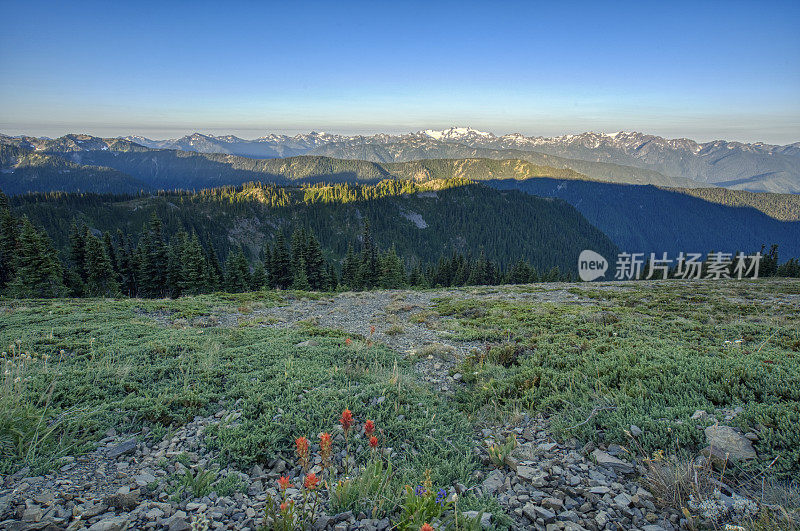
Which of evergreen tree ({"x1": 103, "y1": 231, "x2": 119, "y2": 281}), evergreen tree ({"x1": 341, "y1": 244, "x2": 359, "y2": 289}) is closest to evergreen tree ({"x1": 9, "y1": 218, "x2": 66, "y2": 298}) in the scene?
evergreen tree ({"x1": 103, "y1": 231, "x2": 119, "y2": 281})

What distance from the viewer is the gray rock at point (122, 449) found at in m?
5.11

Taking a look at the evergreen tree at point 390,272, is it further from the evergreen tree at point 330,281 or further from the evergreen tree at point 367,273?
the evergreen tree at point 330,281

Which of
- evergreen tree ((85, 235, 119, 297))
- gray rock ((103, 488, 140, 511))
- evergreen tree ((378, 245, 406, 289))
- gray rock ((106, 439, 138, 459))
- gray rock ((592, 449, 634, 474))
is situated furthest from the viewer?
evergreen tree ((378, 245, 406, 289))

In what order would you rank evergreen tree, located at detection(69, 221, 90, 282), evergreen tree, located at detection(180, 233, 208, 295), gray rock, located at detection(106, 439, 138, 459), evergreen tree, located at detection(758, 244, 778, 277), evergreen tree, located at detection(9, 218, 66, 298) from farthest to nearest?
1. evergreen tree, located at detection(758, 244, 778, 277)
2. evergreen tree, located at detection(69, 221, 90, 282)
3. evergreen tree, located at detection(180, 233, 208, 295)
4. evergreen tree, located at detection(9, 218, 66, 298)
5. gray rock, located at detection(106, 439, 138, 459)

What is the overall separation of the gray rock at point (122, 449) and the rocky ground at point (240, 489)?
0.01m

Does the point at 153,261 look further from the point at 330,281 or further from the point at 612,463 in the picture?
the point at 612,463

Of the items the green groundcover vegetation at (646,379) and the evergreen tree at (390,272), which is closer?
the green groundcover vegetation at (646,379)

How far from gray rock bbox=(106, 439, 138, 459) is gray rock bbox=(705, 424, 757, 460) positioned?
8.69 meters

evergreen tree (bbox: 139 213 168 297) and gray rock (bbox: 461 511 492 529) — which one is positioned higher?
gray rock (bbox: 461 511 492 529)

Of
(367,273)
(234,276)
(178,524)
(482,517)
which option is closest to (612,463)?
(482,517)

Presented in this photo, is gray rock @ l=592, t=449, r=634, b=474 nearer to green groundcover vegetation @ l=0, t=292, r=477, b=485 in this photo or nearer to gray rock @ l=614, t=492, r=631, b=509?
gray rock @ l=614, t=492, r=631, b=509

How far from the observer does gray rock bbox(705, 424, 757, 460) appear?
15.1 ft

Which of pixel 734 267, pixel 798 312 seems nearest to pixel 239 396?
pixel 798 312

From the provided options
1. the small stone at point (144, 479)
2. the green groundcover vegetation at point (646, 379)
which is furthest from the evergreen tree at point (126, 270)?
the small stone at point (144, 479)
